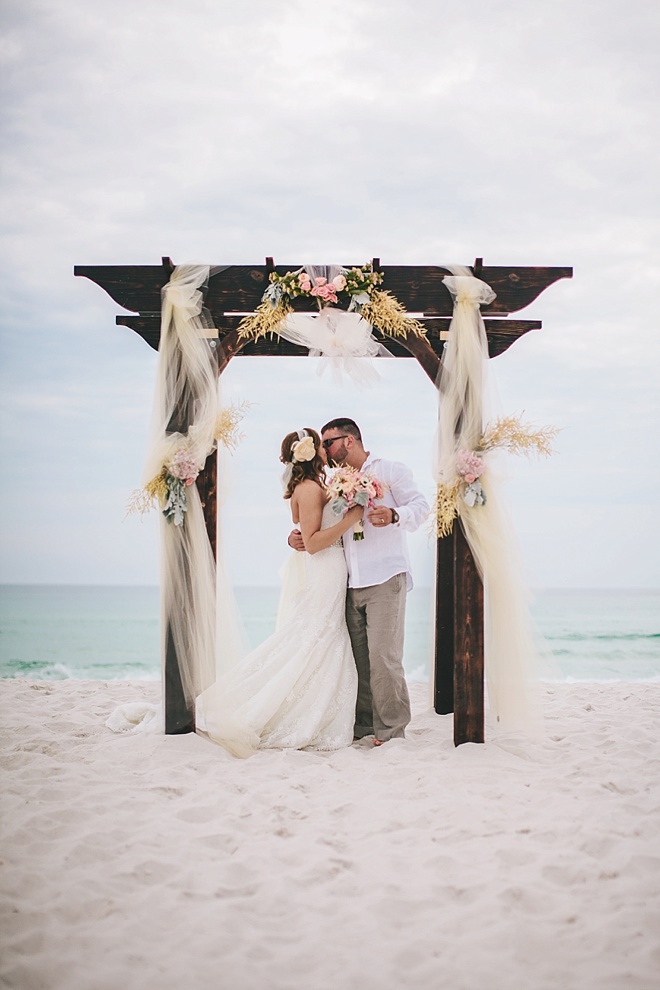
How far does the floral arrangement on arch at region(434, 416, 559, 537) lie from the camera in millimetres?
5285

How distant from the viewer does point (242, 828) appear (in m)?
3.76

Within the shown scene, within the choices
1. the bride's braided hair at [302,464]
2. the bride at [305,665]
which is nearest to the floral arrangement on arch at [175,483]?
the bride's braided hair at [302,464]

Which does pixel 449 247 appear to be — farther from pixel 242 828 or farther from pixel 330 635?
pixel 242 828

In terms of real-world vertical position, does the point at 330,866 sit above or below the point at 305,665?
below

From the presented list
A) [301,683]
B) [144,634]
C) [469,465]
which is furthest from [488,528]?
[144,634]

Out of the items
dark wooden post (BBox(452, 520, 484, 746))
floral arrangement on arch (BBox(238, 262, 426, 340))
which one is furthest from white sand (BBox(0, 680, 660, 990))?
floral arrangement on arch (BBox(238, 262, 426, 340))

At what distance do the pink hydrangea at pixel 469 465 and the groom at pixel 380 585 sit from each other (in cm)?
37

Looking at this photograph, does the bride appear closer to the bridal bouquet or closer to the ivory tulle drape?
the bridal bouquet

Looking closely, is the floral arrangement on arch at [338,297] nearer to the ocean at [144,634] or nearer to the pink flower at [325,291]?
the pink flower at [325,291]

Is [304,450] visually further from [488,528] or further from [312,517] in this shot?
[488,528]

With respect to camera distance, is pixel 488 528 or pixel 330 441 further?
pixel 330 441

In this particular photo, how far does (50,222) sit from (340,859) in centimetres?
1688

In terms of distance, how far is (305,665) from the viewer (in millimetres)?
5512

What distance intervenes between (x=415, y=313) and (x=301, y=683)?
9.25ft
